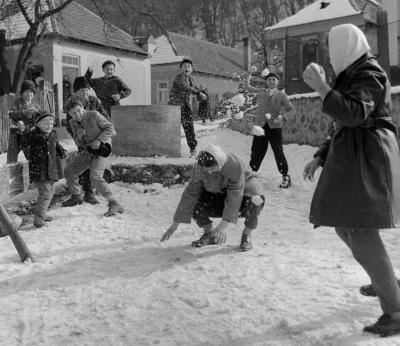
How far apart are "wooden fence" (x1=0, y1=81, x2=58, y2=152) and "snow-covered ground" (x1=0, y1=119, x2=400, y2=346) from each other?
7368 mm

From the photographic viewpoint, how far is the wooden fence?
12.2 m

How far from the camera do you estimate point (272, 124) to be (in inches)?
299

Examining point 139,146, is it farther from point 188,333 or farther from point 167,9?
point 167,9

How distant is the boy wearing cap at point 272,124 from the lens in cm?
759

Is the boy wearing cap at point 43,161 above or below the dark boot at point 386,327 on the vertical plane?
above

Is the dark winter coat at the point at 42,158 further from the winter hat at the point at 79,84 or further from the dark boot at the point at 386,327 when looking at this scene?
the dark boot at the point at 386,327

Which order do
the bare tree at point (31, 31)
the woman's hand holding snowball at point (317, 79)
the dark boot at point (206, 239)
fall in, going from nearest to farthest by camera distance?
the woman's hand holding snowball at point (317, 79) < the dark boot at point (206, 239) < the bare tree at point (31, 31)

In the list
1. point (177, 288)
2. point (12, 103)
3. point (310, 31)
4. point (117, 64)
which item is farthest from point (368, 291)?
point (117, 64)

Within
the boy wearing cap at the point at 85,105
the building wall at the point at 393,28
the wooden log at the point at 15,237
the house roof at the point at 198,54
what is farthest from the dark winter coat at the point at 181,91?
the house roof at the point at 198,54

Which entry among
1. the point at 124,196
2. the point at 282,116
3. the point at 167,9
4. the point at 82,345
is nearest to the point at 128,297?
the point at 82,345

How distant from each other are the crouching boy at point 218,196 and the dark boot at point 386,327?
1586 millimetres

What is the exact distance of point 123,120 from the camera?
328 inches

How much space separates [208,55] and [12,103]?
25.7 m

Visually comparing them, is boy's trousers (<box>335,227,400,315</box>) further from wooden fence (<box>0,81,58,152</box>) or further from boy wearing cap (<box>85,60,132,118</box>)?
wooden fence (<box>0,81,58,152</box>)
